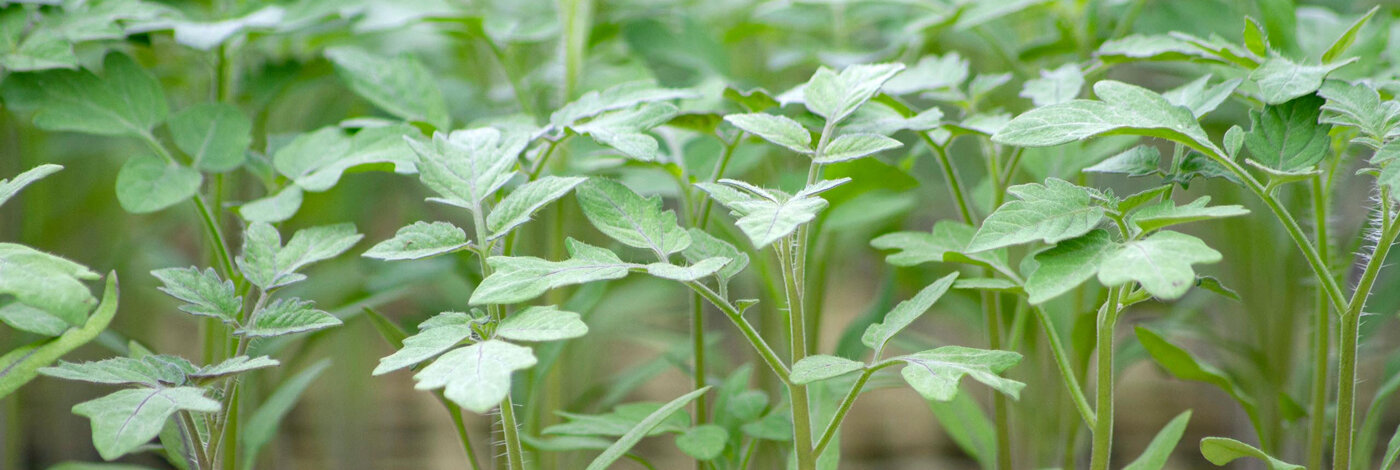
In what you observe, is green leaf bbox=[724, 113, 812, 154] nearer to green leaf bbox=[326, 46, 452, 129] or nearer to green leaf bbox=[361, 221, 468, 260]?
green leaf bbox=[361, 221, 468, 260]

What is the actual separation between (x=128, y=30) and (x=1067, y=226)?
2.06 feet

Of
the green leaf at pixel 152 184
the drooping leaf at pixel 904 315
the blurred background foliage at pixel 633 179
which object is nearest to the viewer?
the drooping leaf at pixel 904 315

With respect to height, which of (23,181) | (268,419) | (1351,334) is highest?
(23,181)

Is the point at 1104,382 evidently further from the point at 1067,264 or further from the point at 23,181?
the point at 23,181

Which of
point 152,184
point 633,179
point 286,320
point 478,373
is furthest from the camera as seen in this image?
point 633,179

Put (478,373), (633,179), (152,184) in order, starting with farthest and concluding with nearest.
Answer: (633,179) → (152,184) → (478,373)

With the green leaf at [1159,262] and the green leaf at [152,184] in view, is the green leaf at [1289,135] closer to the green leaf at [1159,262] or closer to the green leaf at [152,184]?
the green leaf at [1159,262]

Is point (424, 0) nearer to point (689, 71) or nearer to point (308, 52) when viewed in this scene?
point (308, 52)

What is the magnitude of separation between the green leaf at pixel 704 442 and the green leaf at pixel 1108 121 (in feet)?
0.81

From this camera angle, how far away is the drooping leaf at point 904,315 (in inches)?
19.0

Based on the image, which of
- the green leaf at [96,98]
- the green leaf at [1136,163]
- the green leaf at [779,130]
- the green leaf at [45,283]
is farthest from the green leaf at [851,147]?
the green leaf at [96,98]

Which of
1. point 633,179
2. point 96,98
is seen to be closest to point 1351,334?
point 633,179

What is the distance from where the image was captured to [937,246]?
1.90 feet

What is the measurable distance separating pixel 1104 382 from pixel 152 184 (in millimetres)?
586
